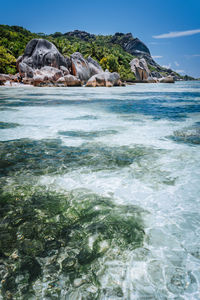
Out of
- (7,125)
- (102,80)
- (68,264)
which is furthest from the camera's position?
(102,80)

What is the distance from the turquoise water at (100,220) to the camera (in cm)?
162

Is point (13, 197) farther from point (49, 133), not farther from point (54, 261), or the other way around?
point (49, 133)

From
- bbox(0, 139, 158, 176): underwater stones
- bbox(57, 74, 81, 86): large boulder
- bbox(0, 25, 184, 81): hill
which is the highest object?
bbox(0, 25, 184, 81): hill

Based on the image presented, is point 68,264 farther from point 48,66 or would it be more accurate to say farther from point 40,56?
point 40,56

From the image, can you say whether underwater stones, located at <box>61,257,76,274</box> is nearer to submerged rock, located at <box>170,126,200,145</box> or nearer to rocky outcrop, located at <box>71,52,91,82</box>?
submerged rock, located at <box>170,126,200,145</box>

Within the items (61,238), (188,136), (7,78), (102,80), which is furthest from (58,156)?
(7,78)

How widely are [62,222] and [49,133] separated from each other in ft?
12.8

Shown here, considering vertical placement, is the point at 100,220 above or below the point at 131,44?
below

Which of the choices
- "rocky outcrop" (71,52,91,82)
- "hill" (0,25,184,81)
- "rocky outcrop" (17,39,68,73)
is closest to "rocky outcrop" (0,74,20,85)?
"hill" (0,25,184,81)

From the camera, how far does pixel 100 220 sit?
2.33 m

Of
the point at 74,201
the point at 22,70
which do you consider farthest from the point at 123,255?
the point at 22,70

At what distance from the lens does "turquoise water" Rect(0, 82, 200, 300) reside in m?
1.62

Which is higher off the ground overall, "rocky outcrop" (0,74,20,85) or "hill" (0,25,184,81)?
"hill" (0,25,184,81)

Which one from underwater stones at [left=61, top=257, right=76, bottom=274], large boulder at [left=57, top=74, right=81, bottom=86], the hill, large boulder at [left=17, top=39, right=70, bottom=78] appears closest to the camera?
underwater stones at [left=61, top=257, right=76, bottom=274]
